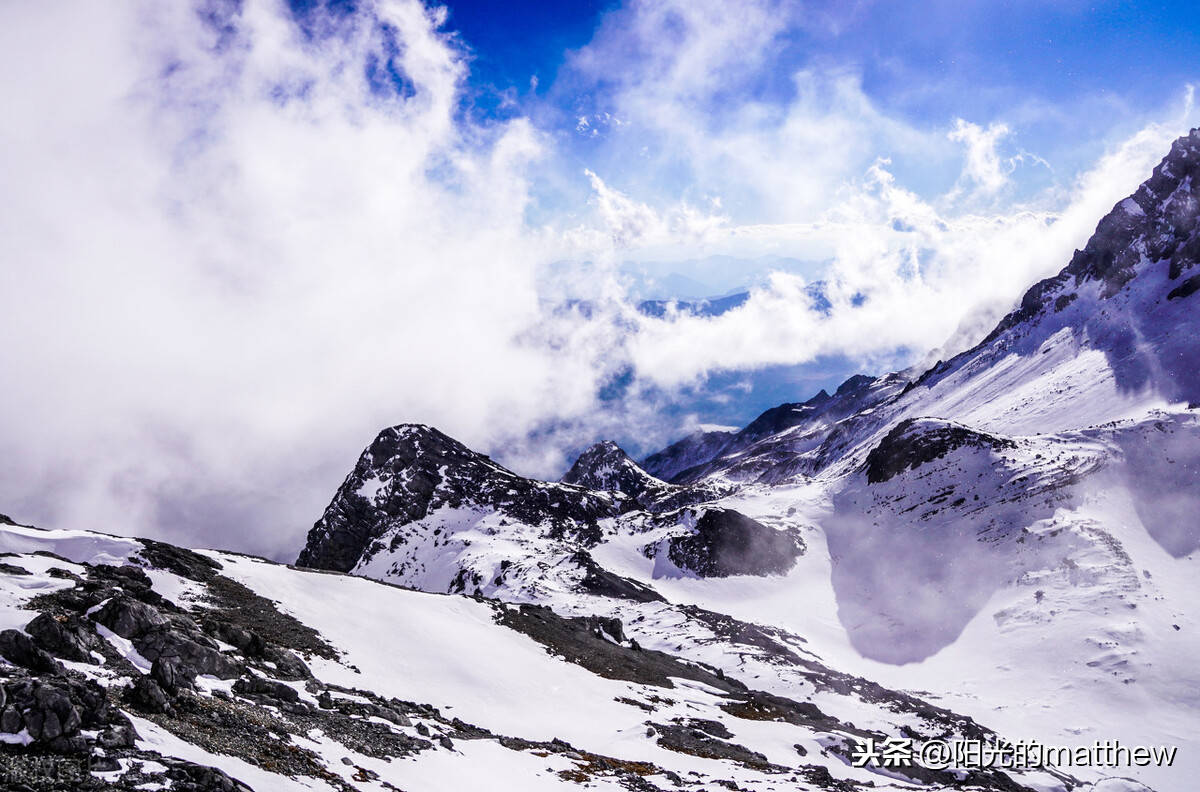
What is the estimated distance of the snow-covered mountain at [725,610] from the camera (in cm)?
2617

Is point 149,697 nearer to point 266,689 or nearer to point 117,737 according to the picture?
point 117,737

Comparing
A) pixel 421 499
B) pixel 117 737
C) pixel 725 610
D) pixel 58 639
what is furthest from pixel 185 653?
pixel 421 499

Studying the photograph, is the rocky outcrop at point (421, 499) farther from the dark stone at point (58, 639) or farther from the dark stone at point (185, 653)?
the dark stone at point (58, 639)

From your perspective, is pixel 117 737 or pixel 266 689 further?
pixel 266 689

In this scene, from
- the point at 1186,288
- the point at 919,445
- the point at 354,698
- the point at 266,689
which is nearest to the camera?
the point at 266,689

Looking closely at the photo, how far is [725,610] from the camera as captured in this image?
11625 cm

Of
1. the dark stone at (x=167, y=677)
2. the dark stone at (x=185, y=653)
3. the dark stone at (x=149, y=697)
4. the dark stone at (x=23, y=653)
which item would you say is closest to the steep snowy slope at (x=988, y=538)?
the dark stone at (x=185, y=653)

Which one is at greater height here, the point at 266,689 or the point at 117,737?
the point at 266,689

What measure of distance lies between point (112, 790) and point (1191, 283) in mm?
194667

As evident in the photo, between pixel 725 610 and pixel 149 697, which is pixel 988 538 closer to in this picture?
pixel 725 610

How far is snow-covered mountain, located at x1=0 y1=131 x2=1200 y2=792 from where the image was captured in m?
26.2

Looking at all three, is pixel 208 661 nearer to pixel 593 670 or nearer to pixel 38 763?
pixel 38 763

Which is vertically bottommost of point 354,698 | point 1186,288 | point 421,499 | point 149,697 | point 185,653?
point 149,697

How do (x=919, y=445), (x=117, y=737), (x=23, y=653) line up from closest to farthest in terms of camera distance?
(x=117, y=737), (x=23, y=653), (x=919, y=445)
